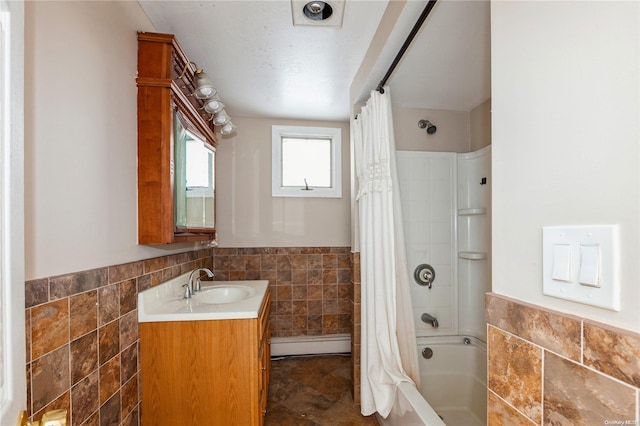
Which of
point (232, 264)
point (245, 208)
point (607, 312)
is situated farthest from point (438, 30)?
point (232, 264)

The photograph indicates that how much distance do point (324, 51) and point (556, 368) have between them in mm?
1914

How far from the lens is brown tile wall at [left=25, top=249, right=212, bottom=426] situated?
88 centimetres

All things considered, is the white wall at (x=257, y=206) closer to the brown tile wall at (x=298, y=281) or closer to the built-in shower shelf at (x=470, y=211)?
the brown tile wall at (x=298, y=281)

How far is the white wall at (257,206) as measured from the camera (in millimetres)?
2996

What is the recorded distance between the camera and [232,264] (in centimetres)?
296

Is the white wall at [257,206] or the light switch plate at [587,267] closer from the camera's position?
the light switch plate at [587,267]

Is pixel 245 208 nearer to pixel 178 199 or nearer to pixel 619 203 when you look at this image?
pixel 178 199

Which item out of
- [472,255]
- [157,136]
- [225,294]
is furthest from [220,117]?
[472,255]

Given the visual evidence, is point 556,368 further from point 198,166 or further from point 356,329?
point 198,166

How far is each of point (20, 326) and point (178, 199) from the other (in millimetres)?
1123

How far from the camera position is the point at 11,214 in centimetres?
56

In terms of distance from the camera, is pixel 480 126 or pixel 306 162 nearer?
pixel 480 126

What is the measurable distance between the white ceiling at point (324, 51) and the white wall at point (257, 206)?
46 centimetres

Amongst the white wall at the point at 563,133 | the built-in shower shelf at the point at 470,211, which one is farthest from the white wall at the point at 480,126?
the white wall at the point at 563,133
